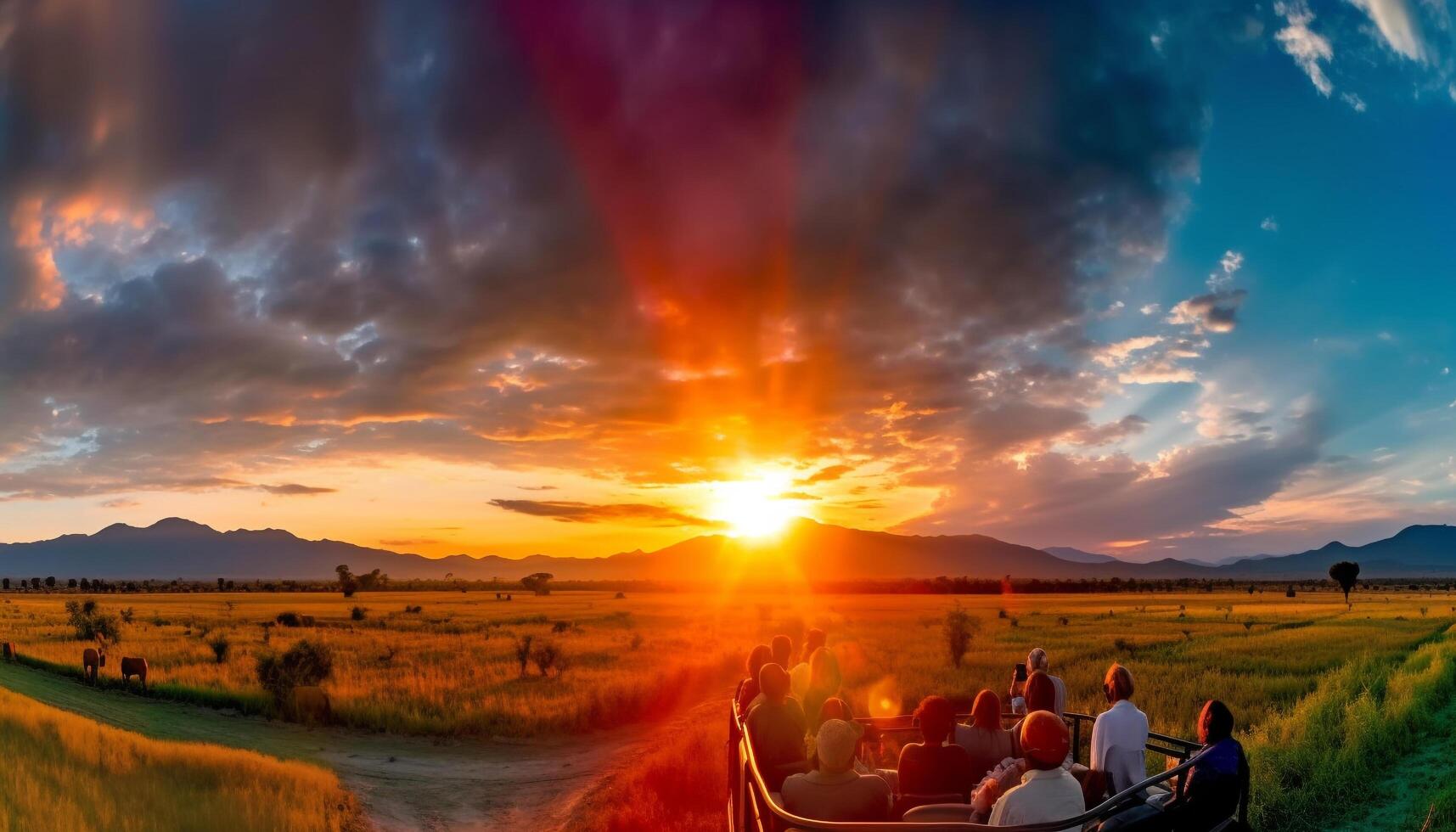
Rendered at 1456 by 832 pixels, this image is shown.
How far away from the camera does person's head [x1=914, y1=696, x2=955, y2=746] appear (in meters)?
6.66

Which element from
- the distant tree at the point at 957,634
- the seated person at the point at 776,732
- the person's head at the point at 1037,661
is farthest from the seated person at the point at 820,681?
the distant tree at the point at 957,634

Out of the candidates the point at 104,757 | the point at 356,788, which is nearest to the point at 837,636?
the point at 356,788

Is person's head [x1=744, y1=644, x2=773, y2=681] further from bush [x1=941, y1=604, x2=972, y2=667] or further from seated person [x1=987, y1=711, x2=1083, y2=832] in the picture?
bush [x1=941, y1=604, x2=972, y2=667]

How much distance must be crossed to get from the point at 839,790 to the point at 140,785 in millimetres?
13809

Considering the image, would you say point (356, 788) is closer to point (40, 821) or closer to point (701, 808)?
point (40, 821)

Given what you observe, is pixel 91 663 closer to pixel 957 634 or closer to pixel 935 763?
pixel 957 634

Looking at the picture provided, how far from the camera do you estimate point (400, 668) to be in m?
35.0

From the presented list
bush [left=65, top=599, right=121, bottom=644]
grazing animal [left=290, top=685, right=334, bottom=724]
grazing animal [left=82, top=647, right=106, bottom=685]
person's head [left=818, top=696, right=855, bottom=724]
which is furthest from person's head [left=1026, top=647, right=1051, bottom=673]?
bush [left=65, top=599, right=121, bottom=644]

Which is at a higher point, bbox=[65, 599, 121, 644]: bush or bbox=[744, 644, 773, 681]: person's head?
bbox=[744, 644, 773, 681]: person's head

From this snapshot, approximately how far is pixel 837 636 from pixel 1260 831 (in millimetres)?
36847

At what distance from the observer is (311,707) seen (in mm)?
24734

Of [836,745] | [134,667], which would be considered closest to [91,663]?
[134,667]

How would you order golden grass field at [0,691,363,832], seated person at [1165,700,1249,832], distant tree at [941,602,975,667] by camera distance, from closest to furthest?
seated person at [1165,700,1249,832], golden grass field at [0,691,363,832], distant tree at [941,602,975,667]

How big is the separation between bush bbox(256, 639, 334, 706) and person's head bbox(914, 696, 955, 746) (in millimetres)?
26378
